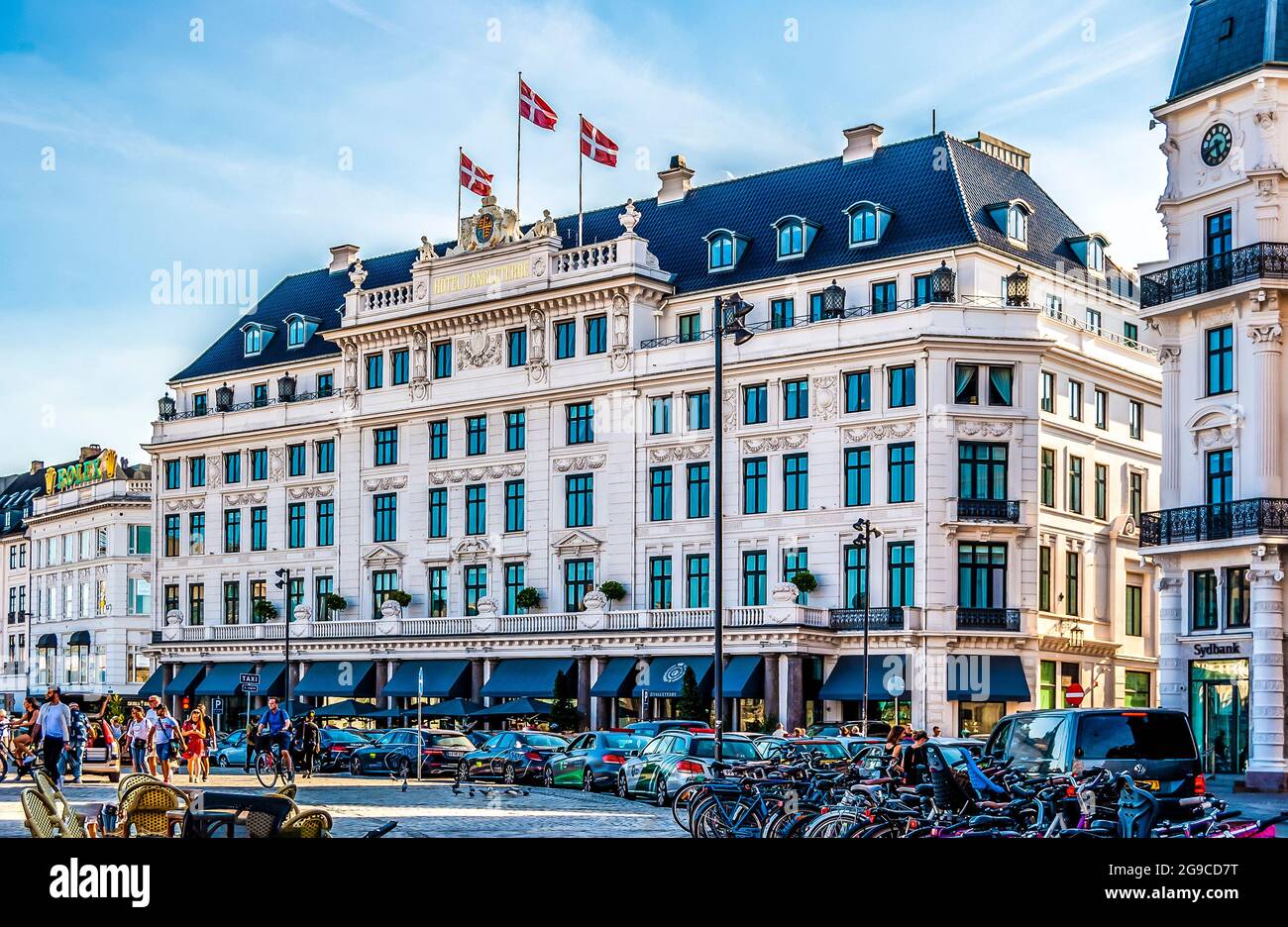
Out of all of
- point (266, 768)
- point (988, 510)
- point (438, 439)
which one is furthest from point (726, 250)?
point (266, 768)

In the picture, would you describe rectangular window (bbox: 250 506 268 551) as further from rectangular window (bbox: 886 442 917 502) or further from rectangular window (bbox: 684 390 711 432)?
rectangular window (bbox: 886 442 917 502)

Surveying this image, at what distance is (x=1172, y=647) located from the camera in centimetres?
4584

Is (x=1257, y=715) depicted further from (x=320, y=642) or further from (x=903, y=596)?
(x=320, y=642)

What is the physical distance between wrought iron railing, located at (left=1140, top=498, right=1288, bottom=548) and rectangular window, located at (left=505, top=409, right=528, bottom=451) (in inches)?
1158

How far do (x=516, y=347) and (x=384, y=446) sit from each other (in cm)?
796

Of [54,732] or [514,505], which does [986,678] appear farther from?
[54,732]

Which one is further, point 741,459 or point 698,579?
point 698,579

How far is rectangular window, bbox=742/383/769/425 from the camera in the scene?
2574 inches

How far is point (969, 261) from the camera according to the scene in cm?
6206

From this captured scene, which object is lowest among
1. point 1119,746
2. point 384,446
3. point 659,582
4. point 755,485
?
point 1119,746

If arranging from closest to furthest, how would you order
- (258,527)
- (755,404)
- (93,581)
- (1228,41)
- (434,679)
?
1. (1228,41)
2. (755,404)
3. (434,679)
4. (258,527)
5. (93,581)

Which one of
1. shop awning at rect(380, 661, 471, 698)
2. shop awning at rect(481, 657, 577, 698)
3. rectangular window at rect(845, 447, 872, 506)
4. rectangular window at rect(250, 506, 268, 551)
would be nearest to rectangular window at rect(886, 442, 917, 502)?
rectangular window at rect(845, 447, 872, 506)

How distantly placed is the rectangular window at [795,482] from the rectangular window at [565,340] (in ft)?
32.9

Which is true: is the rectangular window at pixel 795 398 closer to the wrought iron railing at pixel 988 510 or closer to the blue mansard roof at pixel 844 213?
the blue mansard roof at pixel 844 213
